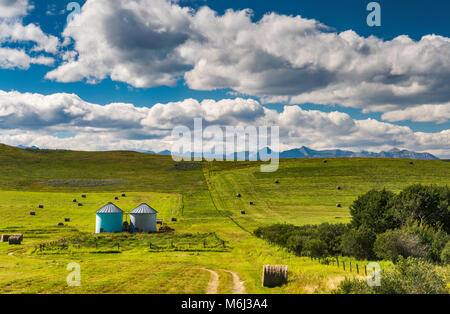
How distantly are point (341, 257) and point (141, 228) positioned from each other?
40919 mm

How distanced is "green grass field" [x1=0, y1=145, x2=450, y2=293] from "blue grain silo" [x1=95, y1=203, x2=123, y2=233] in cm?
229

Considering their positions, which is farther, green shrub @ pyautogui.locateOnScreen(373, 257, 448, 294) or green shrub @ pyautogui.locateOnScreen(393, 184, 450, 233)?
green shrub @ pyautogui.locateOnScreen(393, 184, 450, 233)

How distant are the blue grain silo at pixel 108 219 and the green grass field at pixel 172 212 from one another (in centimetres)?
229

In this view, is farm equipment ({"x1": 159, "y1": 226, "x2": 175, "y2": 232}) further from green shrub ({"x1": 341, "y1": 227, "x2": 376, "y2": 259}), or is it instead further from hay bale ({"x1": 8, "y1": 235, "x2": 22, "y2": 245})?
green shrub ({"x1": 341, "y1": 227, "x2": 376, "y2": 259})

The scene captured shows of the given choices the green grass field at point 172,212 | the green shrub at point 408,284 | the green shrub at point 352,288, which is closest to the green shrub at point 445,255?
the green grass field at point 172,212

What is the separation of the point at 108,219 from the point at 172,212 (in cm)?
2136

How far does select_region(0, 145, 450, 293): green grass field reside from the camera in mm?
27984

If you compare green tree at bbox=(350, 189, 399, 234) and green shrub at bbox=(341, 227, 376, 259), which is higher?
green tree at bbox=(350, 189, 399, 234)

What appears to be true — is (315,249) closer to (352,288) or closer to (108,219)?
(352,288)

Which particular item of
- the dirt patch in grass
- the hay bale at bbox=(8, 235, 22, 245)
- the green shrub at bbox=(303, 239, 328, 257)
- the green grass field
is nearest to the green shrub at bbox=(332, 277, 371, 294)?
the green grass field

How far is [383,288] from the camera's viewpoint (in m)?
20.1

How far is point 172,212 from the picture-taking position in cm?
8812
